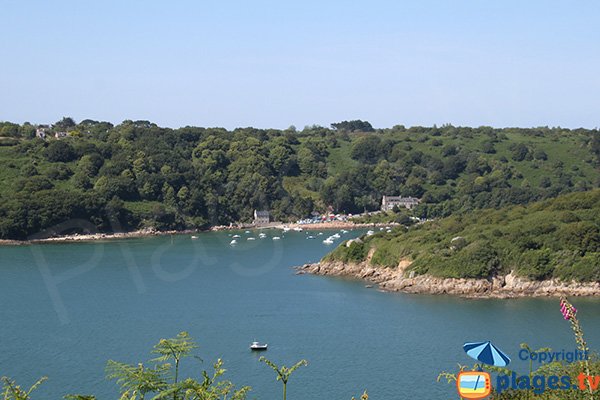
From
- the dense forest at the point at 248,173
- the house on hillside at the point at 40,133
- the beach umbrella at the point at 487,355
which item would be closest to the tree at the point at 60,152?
the dense forest at the point at 248,173

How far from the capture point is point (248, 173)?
100 meters

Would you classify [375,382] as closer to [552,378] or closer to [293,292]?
[552,378]

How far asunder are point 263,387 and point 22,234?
54291mm

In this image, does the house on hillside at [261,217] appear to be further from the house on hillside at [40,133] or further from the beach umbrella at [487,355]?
the beach umbrella at [487,355]

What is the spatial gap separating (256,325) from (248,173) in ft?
207

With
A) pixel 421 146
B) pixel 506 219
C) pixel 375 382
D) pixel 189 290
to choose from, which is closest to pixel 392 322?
pixel 375 382

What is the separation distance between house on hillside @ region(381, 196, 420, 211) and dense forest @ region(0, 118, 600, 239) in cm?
133

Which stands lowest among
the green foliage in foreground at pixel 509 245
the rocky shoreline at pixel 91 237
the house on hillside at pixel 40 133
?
the rocky shoreline at pixel 91 237

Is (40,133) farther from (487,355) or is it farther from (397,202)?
(487,355)

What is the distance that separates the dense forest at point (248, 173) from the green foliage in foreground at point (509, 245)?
3785 centimetres

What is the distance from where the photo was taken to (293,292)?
154ft

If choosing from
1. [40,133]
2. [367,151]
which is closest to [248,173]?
[367,151]

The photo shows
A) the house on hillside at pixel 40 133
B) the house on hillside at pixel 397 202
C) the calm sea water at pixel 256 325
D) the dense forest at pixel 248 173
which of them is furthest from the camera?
the house on hillside at pixel 40 133

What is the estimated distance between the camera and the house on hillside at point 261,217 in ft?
314
